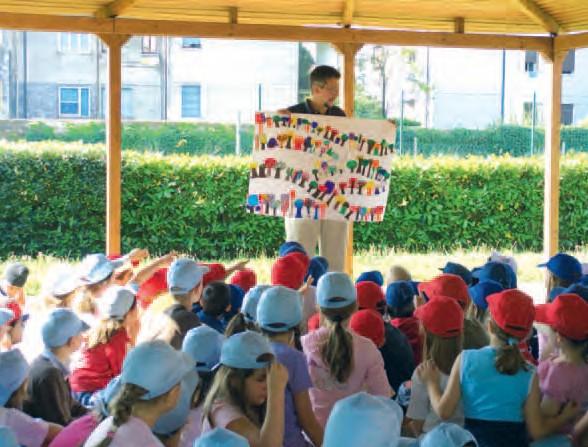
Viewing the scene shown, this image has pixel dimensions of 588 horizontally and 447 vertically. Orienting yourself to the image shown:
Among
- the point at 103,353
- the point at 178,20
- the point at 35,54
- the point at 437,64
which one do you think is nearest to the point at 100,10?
the point at 178,20


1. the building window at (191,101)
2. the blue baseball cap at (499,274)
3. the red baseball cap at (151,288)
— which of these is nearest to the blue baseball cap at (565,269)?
the blue baseball cap at (499,274)

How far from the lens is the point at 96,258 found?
23.0ft

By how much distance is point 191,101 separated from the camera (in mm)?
28531

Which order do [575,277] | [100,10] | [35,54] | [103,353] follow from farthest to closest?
[35,54], [100,10], [575,277], [103,353]

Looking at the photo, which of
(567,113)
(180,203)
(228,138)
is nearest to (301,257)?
(180,203)

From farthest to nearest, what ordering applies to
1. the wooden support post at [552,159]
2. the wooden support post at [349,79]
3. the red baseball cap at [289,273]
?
the wooden support post at [552,159]
the wooden support post at [349,79]
the red baseball cap at [289,273]

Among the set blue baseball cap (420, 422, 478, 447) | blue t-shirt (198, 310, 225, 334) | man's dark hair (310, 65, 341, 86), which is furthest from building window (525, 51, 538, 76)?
blue baseball cap (420, 422, 478, 447)

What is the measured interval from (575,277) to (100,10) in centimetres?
528

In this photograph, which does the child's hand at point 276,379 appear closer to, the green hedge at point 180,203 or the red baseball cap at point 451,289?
the red baseball cap at point 451,289

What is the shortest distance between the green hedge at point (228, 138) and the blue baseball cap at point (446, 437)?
16478 mm

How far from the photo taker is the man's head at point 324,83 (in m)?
8.73

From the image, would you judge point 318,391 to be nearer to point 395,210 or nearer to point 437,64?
point 395,210

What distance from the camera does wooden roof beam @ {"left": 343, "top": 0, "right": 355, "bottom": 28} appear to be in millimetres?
10609

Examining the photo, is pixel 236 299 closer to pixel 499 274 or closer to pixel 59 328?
pixel 59 328
